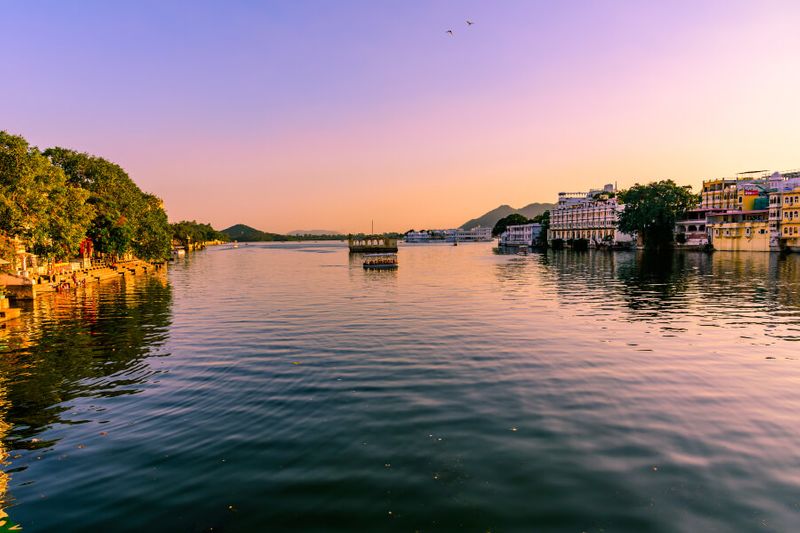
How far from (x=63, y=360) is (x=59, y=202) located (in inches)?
1396

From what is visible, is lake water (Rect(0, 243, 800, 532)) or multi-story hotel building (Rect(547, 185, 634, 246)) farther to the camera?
multi-story hotel building (Rect(547, 185, 634, 246))

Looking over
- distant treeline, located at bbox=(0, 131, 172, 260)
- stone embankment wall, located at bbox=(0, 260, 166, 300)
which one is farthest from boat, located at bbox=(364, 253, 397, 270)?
stone embankment wall, located at bbox=(0, 260, 166, 300)

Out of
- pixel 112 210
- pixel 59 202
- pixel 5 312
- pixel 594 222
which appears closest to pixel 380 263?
pixel 112 210

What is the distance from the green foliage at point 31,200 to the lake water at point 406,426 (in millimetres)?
15325

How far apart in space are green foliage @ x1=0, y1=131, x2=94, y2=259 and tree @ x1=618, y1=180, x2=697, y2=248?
148 m

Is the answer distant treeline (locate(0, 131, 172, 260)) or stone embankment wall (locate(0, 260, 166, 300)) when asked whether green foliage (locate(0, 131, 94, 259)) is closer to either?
distant treeline (locate(0, 131, 172, 260))

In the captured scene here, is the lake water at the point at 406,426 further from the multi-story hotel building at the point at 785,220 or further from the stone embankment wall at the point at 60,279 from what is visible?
the multi-story hotel building at the point at 785,220

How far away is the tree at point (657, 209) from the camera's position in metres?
139

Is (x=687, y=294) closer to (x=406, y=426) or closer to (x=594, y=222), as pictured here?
(x=406, y=426)

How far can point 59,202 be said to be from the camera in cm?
4875

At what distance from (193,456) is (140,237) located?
89642mm

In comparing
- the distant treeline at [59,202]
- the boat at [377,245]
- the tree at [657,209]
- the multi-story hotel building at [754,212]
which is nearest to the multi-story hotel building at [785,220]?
the multi-story hotel building at [754,212]

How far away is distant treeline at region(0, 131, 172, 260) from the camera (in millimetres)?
41656

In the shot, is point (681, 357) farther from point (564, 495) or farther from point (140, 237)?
point (140, 237)
